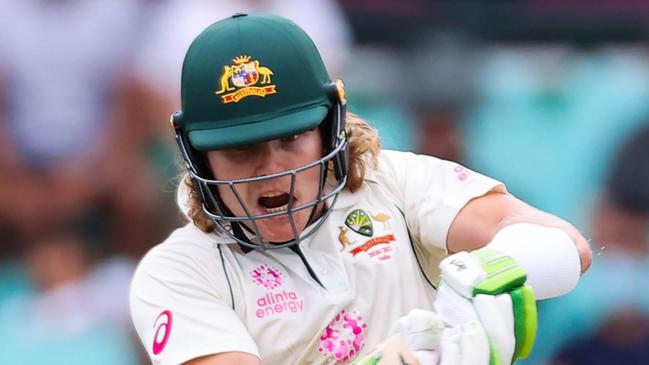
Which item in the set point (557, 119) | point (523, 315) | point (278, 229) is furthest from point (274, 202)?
point (557, 119)

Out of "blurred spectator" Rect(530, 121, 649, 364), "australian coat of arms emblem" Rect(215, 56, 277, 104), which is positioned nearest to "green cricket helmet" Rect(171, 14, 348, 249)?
"australian coat of arms emblem" Rect(215, 56, 277, 104)

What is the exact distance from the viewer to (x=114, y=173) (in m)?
3.81

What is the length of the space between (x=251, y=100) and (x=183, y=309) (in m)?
0.45

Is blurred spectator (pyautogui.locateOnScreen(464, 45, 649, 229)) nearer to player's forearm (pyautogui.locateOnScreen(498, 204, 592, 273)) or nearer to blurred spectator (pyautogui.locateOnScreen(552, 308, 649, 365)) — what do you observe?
blurred spectator (pyautogui.locateOnScreen(552, 308, 649, 365))

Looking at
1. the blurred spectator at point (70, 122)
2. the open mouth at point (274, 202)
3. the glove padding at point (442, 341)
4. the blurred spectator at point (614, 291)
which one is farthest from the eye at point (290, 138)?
the blurred spectator at point (614, 291)

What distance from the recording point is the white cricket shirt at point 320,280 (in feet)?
7.77

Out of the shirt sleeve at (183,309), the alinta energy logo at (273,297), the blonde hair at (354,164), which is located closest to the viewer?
the shirt sleeve at (183,309)

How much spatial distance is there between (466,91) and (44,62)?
4.61 feet

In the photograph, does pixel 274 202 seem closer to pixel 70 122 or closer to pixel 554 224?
pixel 554 224

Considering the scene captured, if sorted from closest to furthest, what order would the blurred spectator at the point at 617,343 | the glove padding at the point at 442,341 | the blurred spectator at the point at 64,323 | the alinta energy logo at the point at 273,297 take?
the glove padding at the point at 442,341
the alinta energy logo at the point at 273,297
the blurred spectator at the point at 64,323
the blurred spectator at the point at 617,343

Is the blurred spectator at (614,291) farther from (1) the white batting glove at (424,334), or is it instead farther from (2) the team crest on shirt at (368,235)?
(1) the white batting glove at (424,334)

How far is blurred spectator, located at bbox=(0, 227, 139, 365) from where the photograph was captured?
3705 millimetres

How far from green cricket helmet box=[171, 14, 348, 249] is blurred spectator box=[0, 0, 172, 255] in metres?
1.42

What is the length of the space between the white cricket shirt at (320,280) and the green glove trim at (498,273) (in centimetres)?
34
